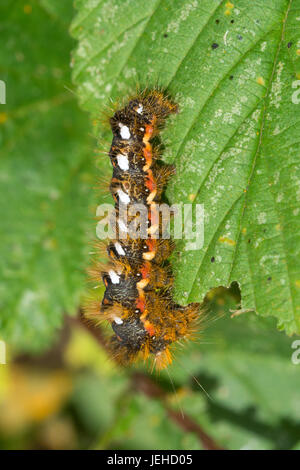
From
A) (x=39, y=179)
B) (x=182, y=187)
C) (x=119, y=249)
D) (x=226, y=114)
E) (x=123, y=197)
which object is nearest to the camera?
(x=226, y=114)

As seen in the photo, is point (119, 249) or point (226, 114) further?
point (119, 249)

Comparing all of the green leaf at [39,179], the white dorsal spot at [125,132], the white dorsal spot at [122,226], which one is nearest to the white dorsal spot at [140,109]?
the white dorsal spot at [125,132]

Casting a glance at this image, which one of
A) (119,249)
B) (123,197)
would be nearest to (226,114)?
(123,197)

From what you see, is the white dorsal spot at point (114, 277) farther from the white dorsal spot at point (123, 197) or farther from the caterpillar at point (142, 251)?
the white dorsal spot at point (123, 197)

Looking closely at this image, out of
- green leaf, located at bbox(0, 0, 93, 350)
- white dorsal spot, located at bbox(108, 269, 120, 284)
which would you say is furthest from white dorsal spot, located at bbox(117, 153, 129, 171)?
green leaf, located at bbox(0, 0, 93, 350)

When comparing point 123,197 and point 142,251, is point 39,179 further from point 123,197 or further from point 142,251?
point 142,251

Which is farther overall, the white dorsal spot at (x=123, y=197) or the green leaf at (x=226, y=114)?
the white dorsal spot at (x=123, y=197)

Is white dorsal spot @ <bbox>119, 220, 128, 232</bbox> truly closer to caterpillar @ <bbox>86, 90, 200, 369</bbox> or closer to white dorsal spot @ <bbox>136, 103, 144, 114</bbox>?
caterpillar @ <bbox>86, 90, 200, 369</bbox>
